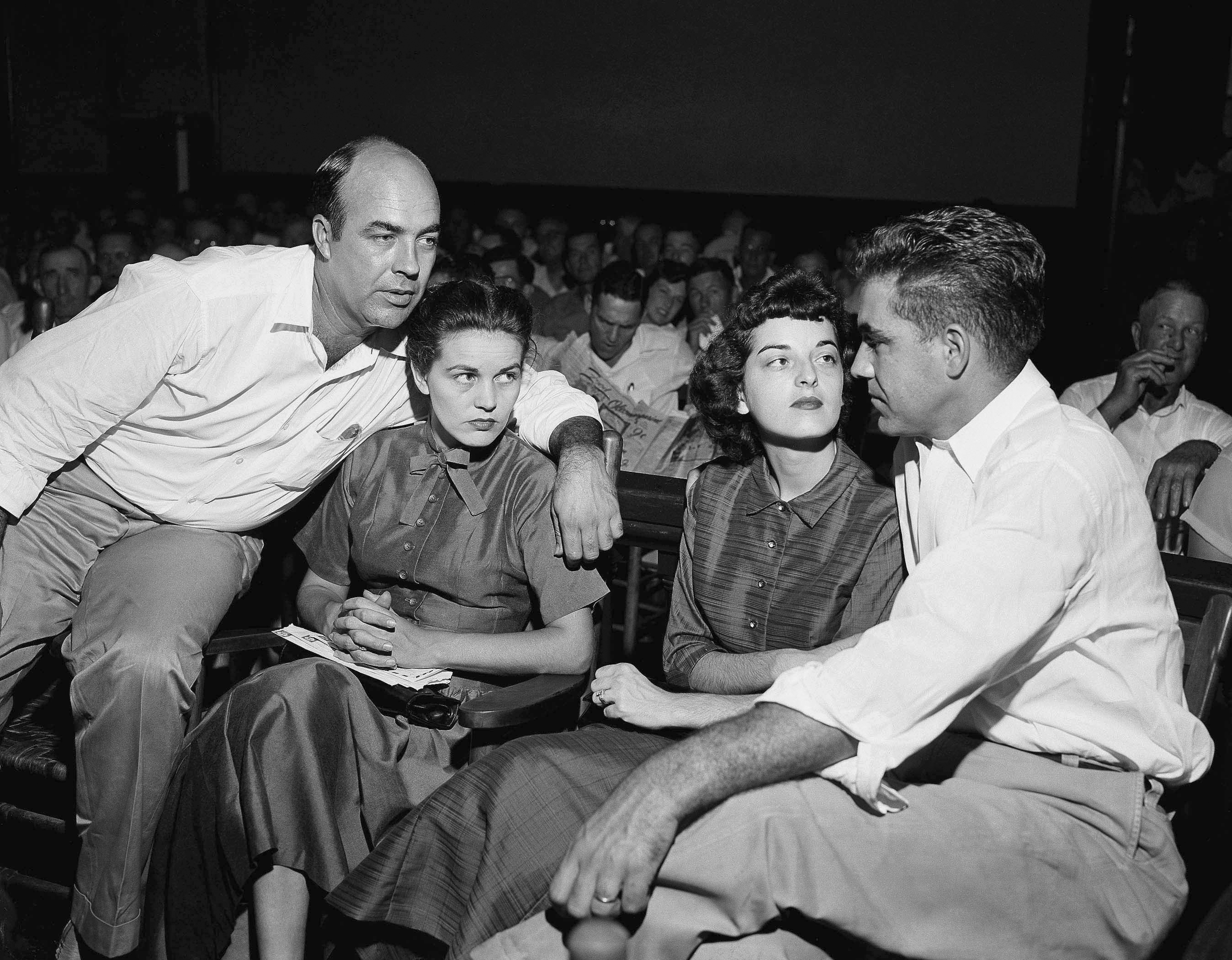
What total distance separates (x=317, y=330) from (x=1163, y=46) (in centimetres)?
619

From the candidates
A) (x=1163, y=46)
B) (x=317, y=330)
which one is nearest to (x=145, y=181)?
(x=1163, y=46)

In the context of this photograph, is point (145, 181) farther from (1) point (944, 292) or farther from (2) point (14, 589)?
(1) point (944, 292)

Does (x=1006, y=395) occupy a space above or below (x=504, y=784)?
above

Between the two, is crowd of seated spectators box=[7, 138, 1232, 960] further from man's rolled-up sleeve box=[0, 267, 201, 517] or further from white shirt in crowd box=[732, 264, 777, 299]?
white shirt in crowd box=[732, 264, 777, 299]

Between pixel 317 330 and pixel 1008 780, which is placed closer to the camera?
pixel 1008 780

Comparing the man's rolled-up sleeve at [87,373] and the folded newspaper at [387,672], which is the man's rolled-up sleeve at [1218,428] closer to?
the folded newspaper at [387,672]

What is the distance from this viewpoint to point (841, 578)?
1.93m

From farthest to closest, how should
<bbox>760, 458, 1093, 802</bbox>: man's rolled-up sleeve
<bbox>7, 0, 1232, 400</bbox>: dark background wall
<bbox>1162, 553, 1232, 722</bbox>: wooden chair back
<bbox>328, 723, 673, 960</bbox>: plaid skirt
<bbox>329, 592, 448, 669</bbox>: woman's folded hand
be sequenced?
<bbox>7, 0, 1232, 400</bbox>: dark background wall < <bbox>329, 592, 448, 669</bbox>: woman's folded hand < <bbox>1162, 553, 1232, 722</bbox>: wooden chair back < <bbox>328, 723, 673, 960</bbox>: plaid skirt < <bbox>760, 458, 1093, 802</bbox>: man's rolled-up sleeve

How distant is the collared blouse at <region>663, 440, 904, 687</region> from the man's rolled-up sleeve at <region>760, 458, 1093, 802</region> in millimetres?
516

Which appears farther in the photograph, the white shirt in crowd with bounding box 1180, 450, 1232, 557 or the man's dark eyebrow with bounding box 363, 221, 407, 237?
the white shirt in crowd with bounding box 1180, 450, 1232, 557

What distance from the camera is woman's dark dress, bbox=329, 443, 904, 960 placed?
160 centimetres

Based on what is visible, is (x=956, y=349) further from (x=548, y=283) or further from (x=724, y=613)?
(x=548, y=283)

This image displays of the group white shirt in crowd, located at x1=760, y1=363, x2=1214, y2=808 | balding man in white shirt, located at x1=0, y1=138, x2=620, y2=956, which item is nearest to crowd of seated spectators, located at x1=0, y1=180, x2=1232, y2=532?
balding man in white shirt, located at x1=0, y1=138, x2=620, y2=956

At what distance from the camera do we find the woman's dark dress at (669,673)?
1604 mm
